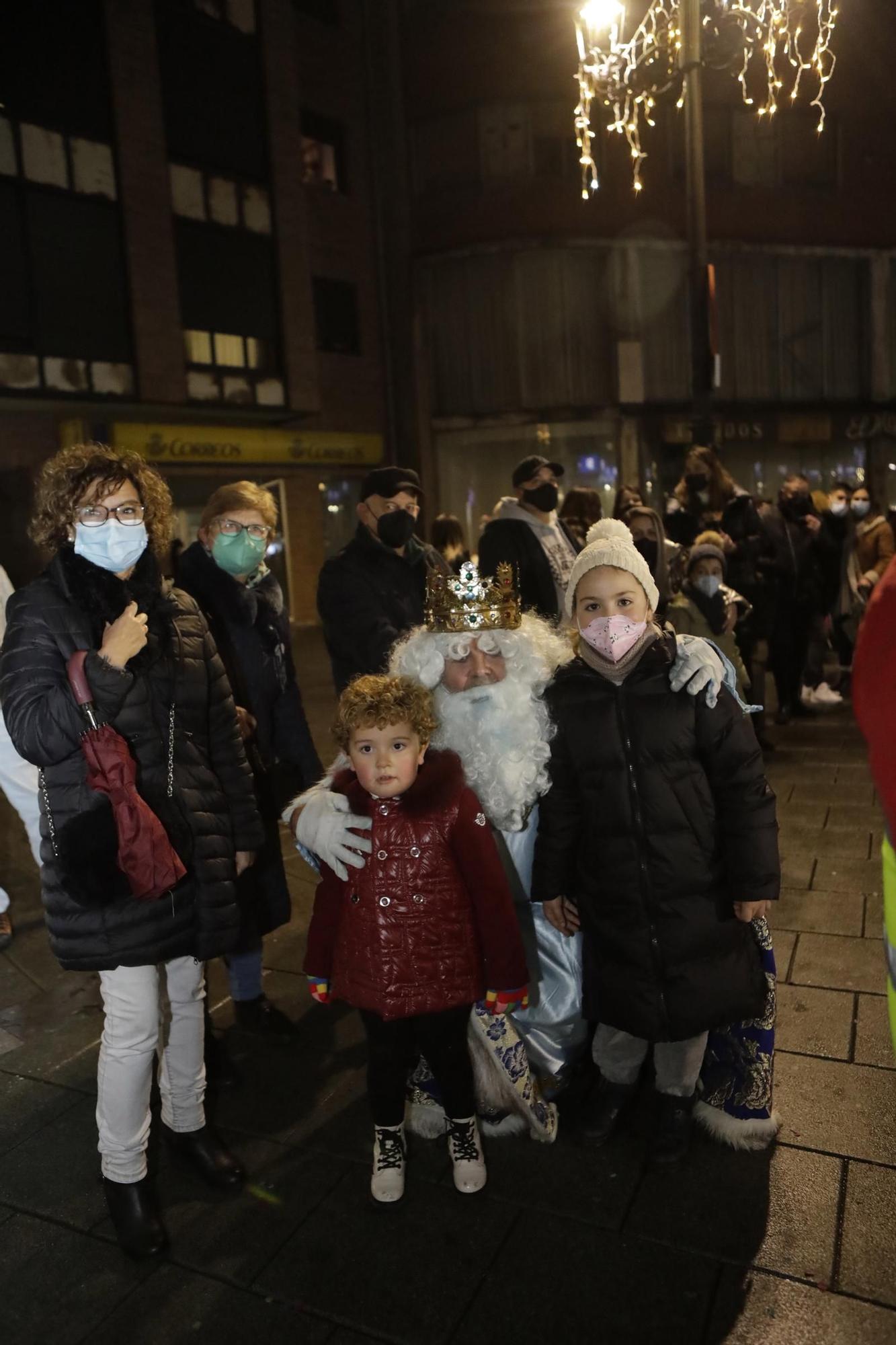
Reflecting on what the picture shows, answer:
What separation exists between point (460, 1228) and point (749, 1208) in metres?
0.79

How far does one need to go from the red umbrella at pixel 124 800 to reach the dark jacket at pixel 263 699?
105 cm

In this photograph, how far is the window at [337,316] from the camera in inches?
790

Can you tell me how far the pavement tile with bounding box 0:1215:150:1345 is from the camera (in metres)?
2.40

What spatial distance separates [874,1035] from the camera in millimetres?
3410

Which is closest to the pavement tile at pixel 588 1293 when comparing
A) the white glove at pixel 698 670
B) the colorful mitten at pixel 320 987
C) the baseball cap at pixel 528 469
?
the colorful mitten at pixel 320 987

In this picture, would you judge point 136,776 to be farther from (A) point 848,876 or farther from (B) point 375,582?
(A) point 848,876

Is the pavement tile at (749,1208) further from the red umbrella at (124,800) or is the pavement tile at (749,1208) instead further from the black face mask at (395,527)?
the black face mask at (395,527)

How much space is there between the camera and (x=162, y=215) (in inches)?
643

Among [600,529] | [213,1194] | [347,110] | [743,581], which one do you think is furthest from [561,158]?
[213,1194]

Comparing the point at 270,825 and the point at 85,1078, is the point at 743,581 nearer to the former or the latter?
the point at 270,825

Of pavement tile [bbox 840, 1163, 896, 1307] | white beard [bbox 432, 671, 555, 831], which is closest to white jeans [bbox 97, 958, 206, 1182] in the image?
white beard [bbox 432, 671, 555, 831]

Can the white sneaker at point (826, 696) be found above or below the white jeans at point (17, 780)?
below

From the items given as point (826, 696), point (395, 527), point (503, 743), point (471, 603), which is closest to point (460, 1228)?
point (503, 743)

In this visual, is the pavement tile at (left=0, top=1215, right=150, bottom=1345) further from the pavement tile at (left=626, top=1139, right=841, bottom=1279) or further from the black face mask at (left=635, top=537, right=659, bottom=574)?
the black face mask at (left=635, top=537, right=659, bottom=574)
